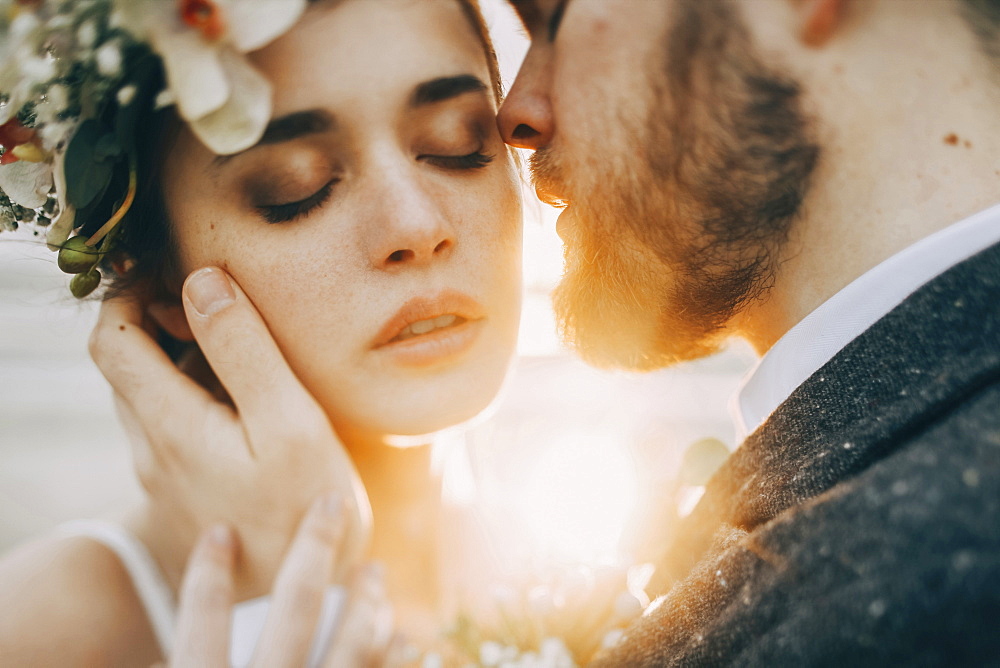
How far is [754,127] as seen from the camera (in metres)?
1.01

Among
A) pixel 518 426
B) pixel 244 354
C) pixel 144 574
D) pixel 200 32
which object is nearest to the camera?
pixel 200 32

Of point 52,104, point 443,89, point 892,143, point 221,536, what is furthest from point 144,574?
point 892,143

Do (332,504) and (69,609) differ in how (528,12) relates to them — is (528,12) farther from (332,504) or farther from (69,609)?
(69,609)

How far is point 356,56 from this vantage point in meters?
1.01

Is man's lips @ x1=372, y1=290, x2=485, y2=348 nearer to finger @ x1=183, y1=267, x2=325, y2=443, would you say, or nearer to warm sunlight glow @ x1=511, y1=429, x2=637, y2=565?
finger @ x1=183, y1=267, x2=325, y2=443

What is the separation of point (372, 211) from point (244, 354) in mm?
351

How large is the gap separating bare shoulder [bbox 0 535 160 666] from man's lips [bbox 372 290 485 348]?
898mm

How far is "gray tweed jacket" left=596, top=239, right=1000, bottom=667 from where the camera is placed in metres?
0.57

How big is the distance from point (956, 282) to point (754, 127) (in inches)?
16.5

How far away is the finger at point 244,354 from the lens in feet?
3.57

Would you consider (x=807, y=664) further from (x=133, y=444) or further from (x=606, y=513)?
(x=133, y=444)

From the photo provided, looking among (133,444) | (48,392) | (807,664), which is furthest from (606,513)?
(48,392)

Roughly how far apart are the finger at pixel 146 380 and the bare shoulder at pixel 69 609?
426 millimetres

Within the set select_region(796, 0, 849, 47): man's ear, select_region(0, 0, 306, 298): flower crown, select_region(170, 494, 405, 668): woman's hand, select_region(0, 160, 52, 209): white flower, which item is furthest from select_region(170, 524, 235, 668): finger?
select_region(796, 0, 849, 47): man's ear
